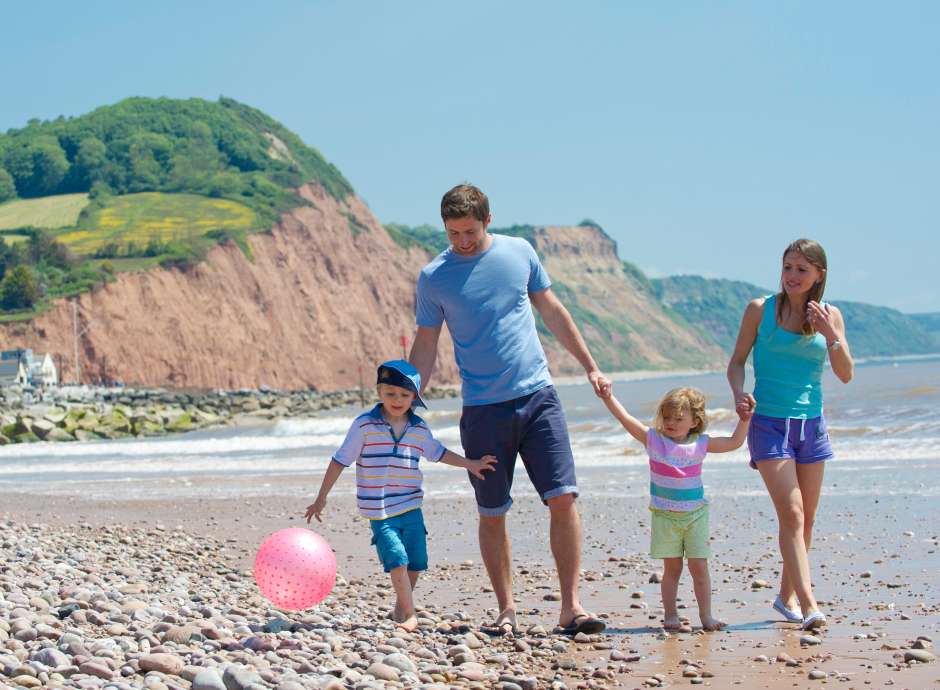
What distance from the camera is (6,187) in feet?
416

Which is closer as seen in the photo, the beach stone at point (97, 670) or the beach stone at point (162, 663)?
the beach stone at point (97, 670)

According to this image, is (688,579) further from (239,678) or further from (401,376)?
(239,678)

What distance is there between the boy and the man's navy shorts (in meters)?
0.08

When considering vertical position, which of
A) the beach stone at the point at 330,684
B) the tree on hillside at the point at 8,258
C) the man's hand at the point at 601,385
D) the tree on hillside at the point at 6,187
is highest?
the tree on hillside at the point at 6,187

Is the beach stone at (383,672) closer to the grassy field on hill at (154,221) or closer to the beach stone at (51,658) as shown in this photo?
the beach stone at (51,658)

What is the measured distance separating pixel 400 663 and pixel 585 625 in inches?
45.2

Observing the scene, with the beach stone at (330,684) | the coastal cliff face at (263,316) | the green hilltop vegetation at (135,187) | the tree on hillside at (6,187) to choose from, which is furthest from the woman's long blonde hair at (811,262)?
the tree on hillside at (6,187)

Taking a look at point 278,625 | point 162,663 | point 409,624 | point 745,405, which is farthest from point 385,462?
point 745,405

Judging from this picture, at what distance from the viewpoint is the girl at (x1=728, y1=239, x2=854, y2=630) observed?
5473mm

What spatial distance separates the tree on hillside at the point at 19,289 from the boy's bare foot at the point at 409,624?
239 ft

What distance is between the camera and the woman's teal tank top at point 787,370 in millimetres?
5492

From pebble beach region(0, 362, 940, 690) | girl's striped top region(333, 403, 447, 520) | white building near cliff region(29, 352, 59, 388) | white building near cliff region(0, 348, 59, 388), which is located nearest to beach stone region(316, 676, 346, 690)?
pebble beach region(0, 362, 940, 690)

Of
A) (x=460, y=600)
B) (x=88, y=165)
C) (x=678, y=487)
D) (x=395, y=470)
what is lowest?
(x=460, y=600)

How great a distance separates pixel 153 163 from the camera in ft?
411
